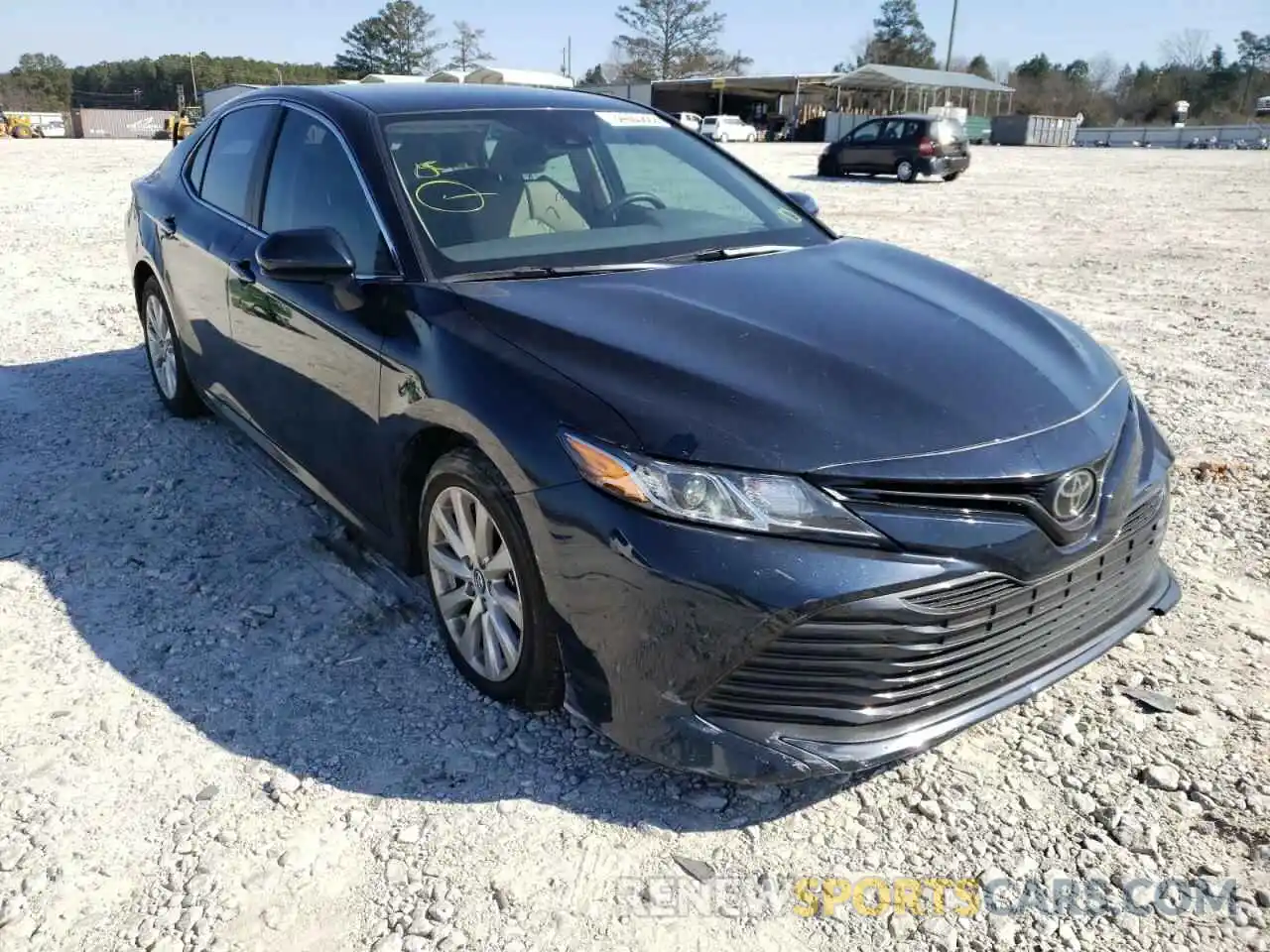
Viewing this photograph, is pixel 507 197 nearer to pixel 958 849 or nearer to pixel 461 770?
pixel 461 770

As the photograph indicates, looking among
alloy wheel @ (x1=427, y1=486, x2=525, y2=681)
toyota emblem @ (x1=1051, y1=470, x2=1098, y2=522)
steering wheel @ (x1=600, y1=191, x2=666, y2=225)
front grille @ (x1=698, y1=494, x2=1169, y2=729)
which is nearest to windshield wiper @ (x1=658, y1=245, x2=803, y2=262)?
steering wheel @ (x1=600, y1=191, x2=666, y2=225)

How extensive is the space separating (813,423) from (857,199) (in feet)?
56.2

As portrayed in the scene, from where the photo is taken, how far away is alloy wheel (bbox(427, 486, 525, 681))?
8.77ft

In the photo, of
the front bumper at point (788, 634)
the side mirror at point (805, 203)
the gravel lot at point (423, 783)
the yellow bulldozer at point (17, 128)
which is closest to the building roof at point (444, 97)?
the side mirror at point (805, 203)

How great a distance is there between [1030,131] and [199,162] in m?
57.9

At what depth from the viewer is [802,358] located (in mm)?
2521

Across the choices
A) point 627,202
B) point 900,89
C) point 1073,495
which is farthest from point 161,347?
point 900,89

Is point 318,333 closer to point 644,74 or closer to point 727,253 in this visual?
point 727,253

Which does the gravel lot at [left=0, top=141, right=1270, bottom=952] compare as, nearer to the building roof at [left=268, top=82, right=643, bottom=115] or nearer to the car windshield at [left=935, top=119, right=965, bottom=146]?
the building roof at [left=268, top=82, right=643, bottom=115]

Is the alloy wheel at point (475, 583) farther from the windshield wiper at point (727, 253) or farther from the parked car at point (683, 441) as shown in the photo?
the windshield wiper at point (727, 253)

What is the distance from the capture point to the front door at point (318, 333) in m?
3.06

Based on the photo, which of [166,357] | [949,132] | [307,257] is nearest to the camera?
[307,257]

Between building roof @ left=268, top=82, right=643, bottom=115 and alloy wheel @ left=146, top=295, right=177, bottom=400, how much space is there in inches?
58.8

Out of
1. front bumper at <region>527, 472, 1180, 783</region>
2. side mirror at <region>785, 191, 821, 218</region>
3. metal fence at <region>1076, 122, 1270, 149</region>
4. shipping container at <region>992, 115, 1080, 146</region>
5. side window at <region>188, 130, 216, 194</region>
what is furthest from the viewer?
shipping container at <region>992, 115, 1080, 146</region>
